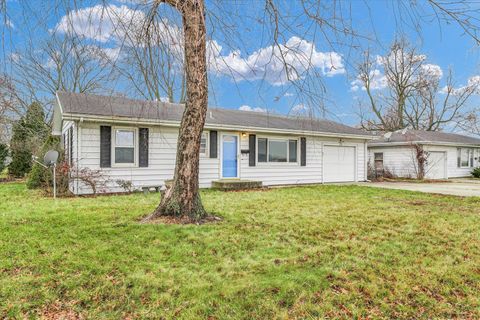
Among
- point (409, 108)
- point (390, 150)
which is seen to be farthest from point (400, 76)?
point (390, 150)

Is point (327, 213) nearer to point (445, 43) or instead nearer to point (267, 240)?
point (267, 240)

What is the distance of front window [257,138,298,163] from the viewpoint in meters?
12.7

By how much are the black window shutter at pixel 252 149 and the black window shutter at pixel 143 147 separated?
12.7 feet

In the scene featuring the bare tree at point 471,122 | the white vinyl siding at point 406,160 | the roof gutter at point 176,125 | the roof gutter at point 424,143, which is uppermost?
the bare tree at point 471,122

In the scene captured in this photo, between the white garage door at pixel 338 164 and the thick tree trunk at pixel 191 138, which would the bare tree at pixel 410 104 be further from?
the thick tree trunk at pixel 191 138

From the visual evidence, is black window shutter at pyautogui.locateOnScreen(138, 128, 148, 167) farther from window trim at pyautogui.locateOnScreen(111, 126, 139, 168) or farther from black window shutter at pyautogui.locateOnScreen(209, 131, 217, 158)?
black window shutter at pyautogui.locateOnScreen(209, 131, 217, 158)

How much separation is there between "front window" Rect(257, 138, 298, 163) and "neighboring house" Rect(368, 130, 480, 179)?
790 centimetres

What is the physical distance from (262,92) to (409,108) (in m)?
27.6

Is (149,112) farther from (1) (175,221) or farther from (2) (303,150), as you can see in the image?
(2) (303,150)

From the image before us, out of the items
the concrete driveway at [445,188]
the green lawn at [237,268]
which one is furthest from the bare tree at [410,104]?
the green lawn at [237,268]

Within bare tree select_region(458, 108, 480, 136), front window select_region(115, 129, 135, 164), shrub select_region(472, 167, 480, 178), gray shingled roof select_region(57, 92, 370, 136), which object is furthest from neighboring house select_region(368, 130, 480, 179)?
front window select_region(115, 129, 135, 164)

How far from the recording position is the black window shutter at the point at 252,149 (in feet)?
40.5

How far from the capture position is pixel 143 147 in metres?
10.3

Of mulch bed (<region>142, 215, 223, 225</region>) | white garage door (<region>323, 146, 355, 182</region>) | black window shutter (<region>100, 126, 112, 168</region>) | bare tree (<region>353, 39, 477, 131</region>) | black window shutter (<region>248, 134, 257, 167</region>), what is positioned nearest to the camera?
mulch bed (<region>142, 215, 223, 225</region>)
